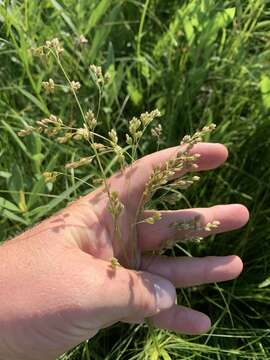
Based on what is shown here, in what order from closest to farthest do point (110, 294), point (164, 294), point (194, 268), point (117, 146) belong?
point (117, 146)
point (110, 294)
point (164, 294)
point (194, 268)

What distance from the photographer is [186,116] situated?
1.52 metres

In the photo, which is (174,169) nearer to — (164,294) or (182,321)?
(164,294)

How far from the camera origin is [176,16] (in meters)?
1.56

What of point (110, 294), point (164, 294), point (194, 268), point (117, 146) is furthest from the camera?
point (194, 268)

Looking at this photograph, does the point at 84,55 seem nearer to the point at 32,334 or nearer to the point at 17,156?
the point at 17,156

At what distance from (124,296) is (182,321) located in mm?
291

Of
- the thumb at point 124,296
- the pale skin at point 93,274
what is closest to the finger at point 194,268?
the pale skin at point 93,274

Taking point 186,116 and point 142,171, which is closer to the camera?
point 142,171

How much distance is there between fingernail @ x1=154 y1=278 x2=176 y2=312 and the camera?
1.22m

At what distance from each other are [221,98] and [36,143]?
0.53m

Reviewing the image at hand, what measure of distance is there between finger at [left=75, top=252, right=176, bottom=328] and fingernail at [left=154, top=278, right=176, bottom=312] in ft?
0.05

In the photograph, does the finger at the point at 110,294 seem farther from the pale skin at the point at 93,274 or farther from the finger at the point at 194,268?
A: the finger at the point at 194,268

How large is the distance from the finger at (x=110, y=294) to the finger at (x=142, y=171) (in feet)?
0.56

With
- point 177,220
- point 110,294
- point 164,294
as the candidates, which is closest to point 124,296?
point 110,294
